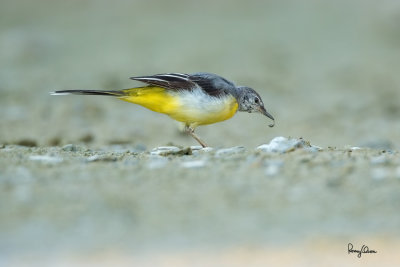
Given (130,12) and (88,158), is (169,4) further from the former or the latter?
(88,158)

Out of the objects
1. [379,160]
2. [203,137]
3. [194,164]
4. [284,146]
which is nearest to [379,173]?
[379,160]

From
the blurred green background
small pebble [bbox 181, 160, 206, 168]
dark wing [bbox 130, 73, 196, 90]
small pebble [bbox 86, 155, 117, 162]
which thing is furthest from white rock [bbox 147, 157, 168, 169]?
the blurred green background

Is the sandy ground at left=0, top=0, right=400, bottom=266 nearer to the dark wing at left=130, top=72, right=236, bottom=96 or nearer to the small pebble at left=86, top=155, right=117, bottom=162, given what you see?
the small pebble at left=86, top=155, right=117, bottom=162

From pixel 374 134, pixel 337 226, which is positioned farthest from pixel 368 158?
pixel 374 134

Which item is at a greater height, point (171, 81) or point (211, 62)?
point (211, 62)

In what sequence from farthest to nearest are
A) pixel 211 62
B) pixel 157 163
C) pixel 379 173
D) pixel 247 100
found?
pixel 211 62
pixel 247 100
pixel 157 163
pixel 379 173

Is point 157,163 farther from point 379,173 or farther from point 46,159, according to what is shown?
point 379,173
